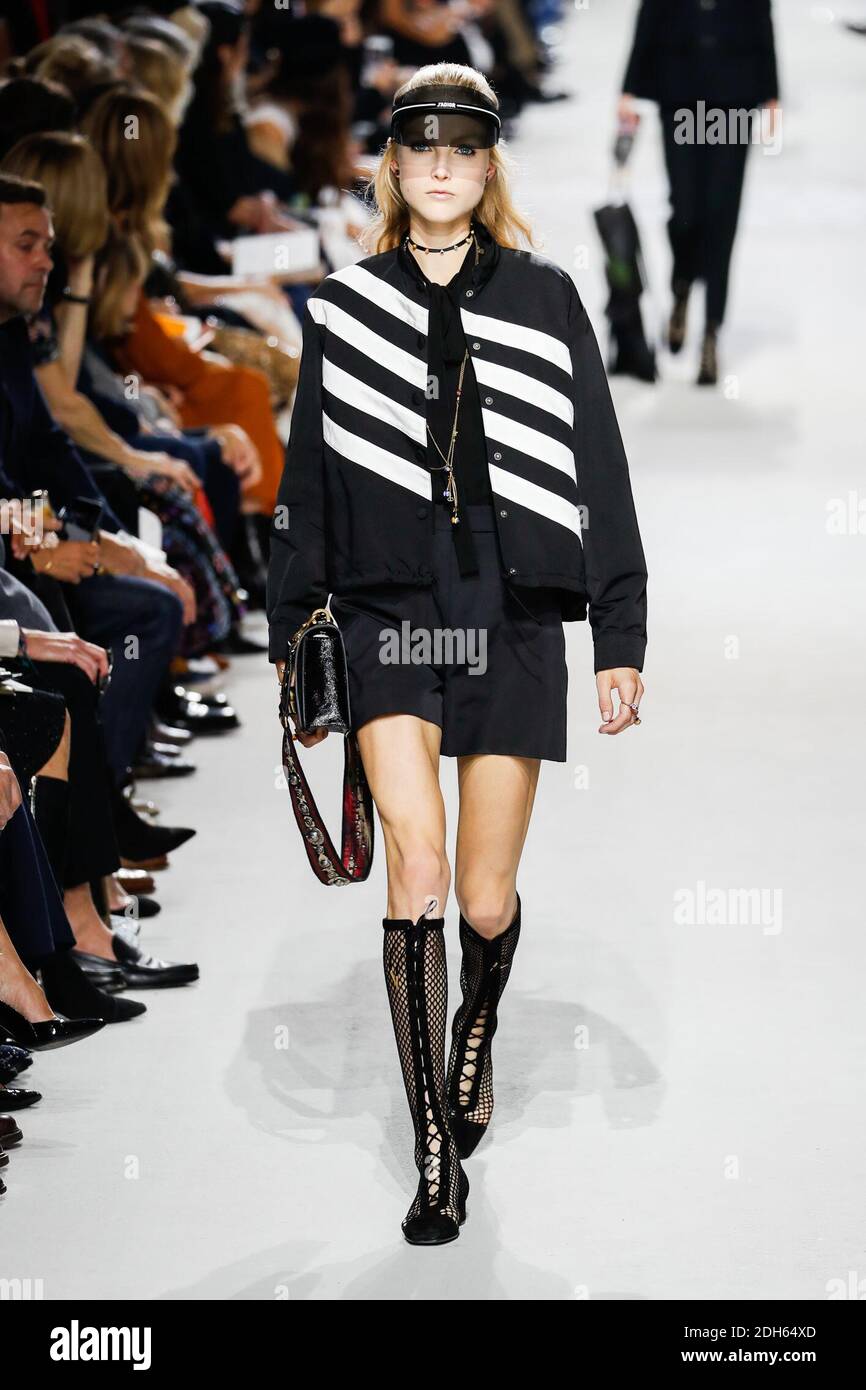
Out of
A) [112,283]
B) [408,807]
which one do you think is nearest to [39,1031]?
[408,807]

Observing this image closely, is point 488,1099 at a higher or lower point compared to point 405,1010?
lower

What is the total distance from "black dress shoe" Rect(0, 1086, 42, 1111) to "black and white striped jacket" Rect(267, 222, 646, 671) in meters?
0.81

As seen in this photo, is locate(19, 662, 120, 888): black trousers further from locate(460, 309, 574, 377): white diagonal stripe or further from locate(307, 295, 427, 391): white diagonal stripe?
locate(460, 309, 574, 377): white diagonal stripe

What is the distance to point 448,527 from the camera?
9.49 feet

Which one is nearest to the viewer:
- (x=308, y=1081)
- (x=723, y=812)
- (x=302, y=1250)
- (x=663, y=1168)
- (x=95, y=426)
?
(x=302, y=1250)

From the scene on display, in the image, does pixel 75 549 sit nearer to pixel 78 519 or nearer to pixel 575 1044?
pixel 78 519

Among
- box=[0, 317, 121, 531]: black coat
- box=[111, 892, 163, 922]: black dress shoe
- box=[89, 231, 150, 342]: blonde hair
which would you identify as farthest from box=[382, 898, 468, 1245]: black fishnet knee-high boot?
box=[89, 231, 150, 342]: blonde hair

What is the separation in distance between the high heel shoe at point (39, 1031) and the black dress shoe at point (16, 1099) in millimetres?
150

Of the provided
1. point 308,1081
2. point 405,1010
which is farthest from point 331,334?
point 308,1081

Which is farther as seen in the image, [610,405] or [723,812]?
[723,812]

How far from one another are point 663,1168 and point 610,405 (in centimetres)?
103

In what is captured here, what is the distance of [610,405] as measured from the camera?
9.83 ft

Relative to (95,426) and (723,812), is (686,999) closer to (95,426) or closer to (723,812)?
(723,812)

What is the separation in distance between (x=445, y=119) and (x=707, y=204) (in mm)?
5557
